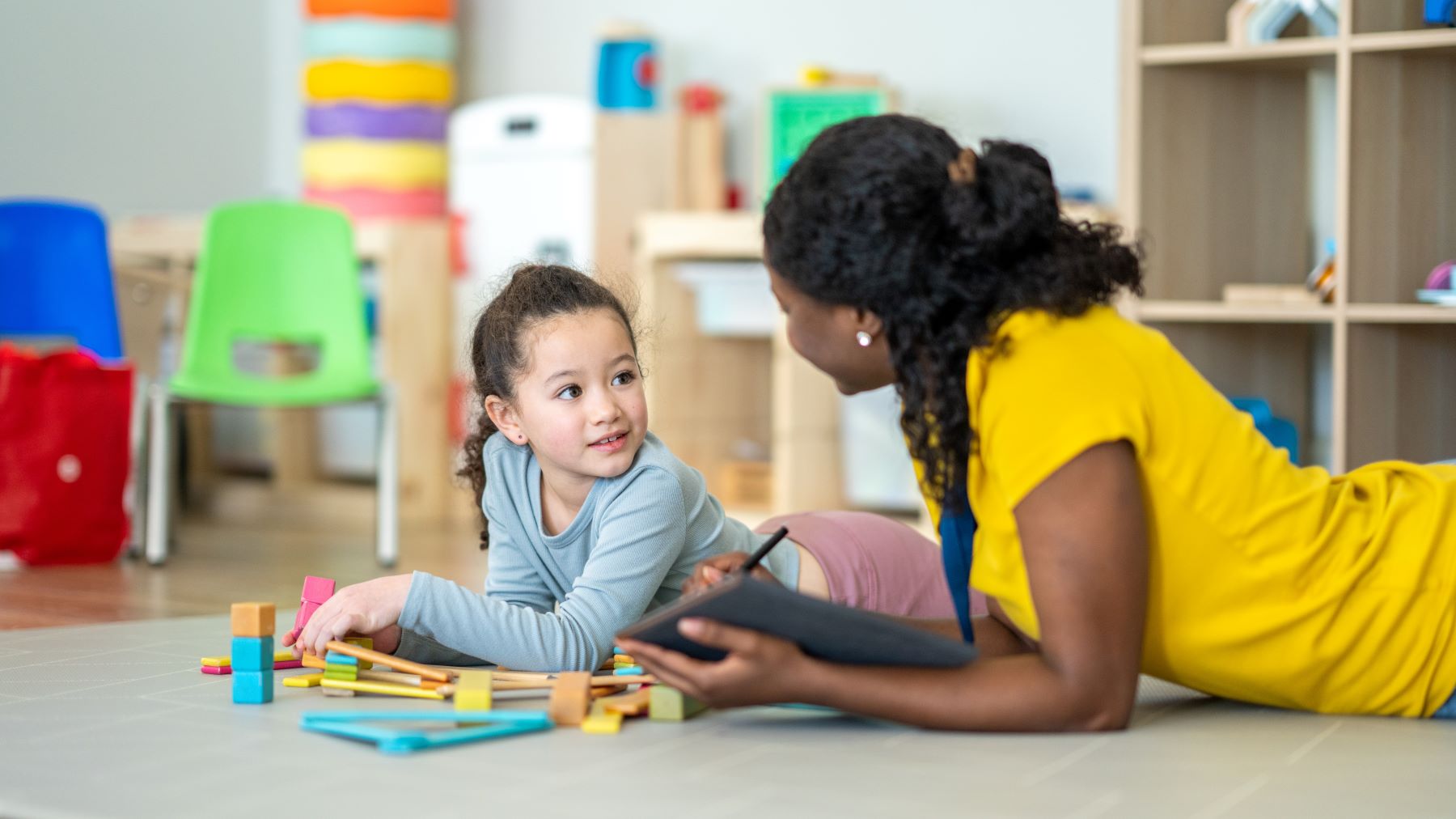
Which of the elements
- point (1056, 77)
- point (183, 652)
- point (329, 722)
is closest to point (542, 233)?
point (1056, 77)

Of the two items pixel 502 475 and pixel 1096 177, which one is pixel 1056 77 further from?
pixel 502 475

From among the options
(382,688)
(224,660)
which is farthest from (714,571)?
(224,660)

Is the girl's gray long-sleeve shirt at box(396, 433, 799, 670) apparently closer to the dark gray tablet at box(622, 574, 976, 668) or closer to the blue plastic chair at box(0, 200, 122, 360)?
the dark gray tablet at box(622, 574, 976, 668)

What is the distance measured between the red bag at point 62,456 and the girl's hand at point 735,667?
201 centimetres

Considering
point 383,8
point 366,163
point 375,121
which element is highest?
point 383,8

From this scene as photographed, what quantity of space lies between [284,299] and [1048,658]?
93.7 inches

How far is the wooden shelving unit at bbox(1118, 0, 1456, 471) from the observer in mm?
2443

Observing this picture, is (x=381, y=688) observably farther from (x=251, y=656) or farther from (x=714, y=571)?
(x=714, y=571)

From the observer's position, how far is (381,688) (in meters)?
1.40

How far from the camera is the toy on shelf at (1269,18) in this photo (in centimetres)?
254

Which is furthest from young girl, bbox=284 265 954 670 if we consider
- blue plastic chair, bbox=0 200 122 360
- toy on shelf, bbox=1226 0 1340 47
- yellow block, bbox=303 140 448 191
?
yellow block, bbox=303 140 448 191

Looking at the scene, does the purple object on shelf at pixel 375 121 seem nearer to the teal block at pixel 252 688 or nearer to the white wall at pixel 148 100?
the white wall at pixel 148 100

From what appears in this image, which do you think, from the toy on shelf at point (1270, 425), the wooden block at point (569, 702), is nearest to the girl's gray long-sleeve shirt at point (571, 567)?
the wooden block at point (569, 702)

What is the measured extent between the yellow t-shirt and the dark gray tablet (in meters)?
0.11
